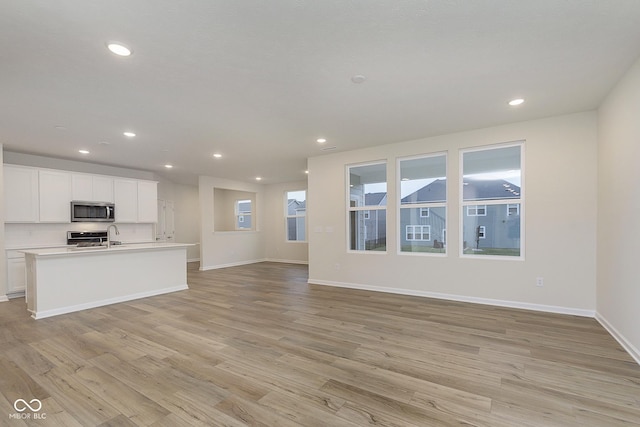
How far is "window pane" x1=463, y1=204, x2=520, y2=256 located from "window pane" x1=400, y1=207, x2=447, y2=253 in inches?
14.0

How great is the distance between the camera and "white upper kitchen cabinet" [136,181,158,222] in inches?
274

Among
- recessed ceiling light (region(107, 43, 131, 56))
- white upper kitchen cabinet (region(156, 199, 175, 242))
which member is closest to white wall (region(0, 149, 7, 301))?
white upper kitchen cabinet (region(156, 199, 175, 242))

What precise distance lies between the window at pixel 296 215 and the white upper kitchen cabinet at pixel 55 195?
5445 mm

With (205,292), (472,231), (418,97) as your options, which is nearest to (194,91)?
(418,97)

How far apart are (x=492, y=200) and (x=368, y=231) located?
6.92 ft

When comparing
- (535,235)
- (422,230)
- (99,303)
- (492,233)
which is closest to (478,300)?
(492,233)

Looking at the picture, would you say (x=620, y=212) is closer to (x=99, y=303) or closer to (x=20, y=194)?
(x=99, y=303)

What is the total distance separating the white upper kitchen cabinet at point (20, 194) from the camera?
514 cm

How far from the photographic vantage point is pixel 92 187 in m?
6.15

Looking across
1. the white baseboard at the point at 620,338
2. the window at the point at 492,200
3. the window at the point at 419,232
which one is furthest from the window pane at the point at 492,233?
the white baseboard at the point at 620,338

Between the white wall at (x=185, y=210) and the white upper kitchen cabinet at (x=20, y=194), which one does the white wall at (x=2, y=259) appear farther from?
the white wall at (x=185, y=210)

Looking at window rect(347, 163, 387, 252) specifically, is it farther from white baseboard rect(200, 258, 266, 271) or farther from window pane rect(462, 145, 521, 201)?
white baseboard rect(200, 258, 266, 271)

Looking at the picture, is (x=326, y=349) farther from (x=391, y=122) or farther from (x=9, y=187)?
(x=9, y=187)

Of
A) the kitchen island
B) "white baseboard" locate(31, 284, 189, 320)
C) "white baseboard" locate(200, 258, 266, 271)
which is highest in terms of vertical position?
the kitchen island
